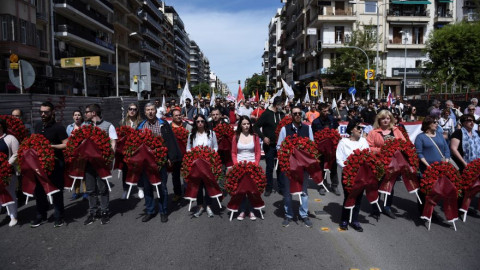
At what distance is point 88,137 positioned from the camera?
6.42 metres

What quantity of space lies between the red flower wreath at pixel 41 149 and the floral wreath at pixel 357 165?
15.1 ft

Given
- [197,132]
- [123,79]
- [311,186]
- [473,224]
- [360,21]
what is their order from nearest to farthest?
[473,224] < [197,132] < [311,186] < [360,21] < [123,79]

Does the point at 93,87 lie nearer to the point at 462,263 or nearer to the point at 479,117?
the point at 479,117

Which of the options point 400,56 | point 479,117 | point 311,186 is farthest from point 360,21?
point 311,186

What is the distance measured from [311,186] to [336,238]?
367 cm

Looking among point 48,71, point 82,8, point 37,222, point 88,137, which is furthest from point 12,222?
point 82,8

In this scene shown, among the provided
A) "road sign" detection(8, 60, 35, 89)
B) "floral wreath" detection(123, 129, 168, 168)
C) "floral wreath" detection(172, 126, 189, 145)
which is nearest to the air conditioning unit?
"road sign" detection(8, 60, 35, 89)

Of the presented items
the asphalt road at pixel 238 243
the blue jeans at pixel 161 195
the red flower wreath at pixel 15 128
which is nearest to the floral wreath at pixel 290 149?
the asphalt road at pixel 238 243

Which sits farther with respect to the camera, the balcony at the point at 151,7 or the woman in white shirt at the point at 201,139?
the balcony at the point at 151,7

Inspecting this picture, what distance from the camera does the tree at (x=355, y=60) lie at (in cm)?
4200

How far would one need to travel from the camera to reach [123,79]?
175ft

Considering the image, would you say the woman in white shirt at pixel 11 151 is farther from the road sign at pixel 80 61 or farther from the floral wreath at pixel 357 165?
the road sign at pixel 80 61

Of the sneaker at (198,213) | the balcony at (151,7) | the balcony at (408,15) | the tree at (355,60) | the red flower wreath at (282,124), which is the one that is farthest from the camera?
→ the balcony at (151,7)

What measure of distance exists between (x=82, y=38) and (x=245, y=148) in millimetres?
35815
